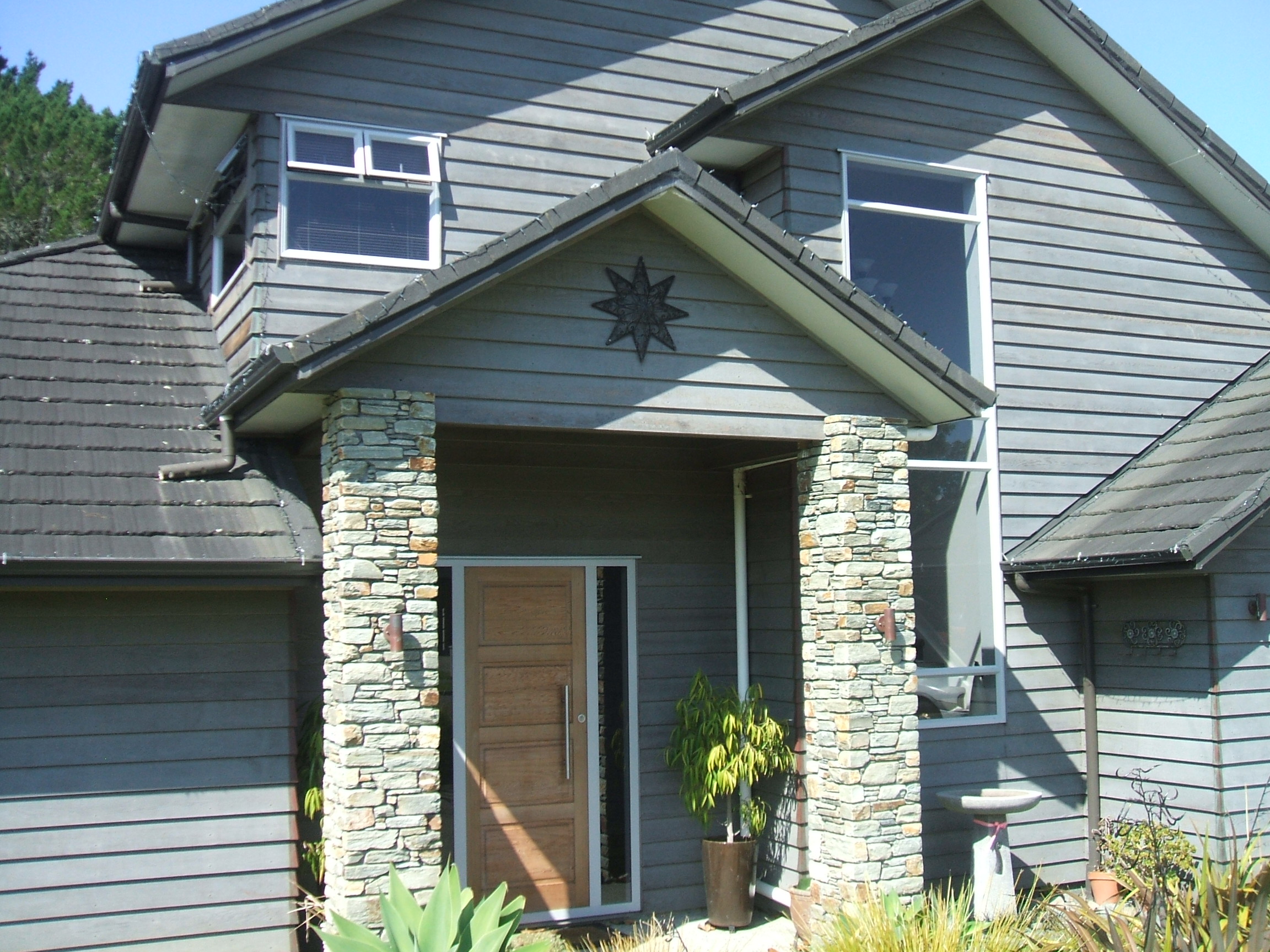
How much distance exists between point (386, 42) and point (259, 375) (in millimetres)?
3426

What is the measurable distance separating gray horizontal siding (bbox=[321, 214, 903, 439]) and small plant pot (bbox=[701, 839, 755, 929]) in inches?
112

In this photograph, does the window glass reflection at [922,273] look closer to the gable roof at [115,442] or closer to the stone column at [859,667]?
the stone column at [859,667]

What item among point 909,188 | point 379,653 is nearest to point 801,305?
point 909,188

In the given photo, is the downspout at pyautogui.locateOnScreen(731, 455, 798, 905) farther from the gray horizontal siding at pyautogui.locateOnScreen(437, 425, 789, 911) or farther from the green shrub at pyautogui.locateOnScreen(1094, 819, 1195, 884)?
the green shrub at pyautogui.locateOnScreen(1094, 819, 1195, 884)

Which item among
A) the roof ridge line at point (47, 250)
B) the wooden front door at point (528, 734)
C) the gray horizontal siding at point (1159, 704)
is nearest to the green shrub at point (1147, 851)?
the gray horizontal siding at point (1159, 704)

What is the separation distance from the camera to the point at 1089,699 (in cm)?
912

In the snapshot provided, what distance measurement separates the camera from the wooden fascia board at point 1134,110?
31.6 ft

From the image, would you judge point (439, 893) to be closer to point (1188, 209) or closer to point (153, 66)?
point (153, 66)

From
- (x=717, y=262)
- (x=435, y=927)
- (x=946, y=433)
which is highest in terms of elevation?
(x=717, y=262)

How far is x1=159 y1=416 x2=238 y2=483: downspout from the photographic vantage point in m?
7.05

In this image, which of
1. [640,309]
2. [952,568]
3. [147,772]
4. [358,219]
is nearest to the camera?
[147,772]

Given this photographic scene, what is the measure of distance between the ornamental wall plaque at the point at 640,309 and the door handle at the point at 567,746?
286cm

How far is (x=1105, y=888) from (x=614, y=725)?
3.67 metres

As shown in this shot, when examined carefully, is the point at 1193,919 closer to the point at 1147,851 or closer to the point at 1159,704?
the point at 1147,851
